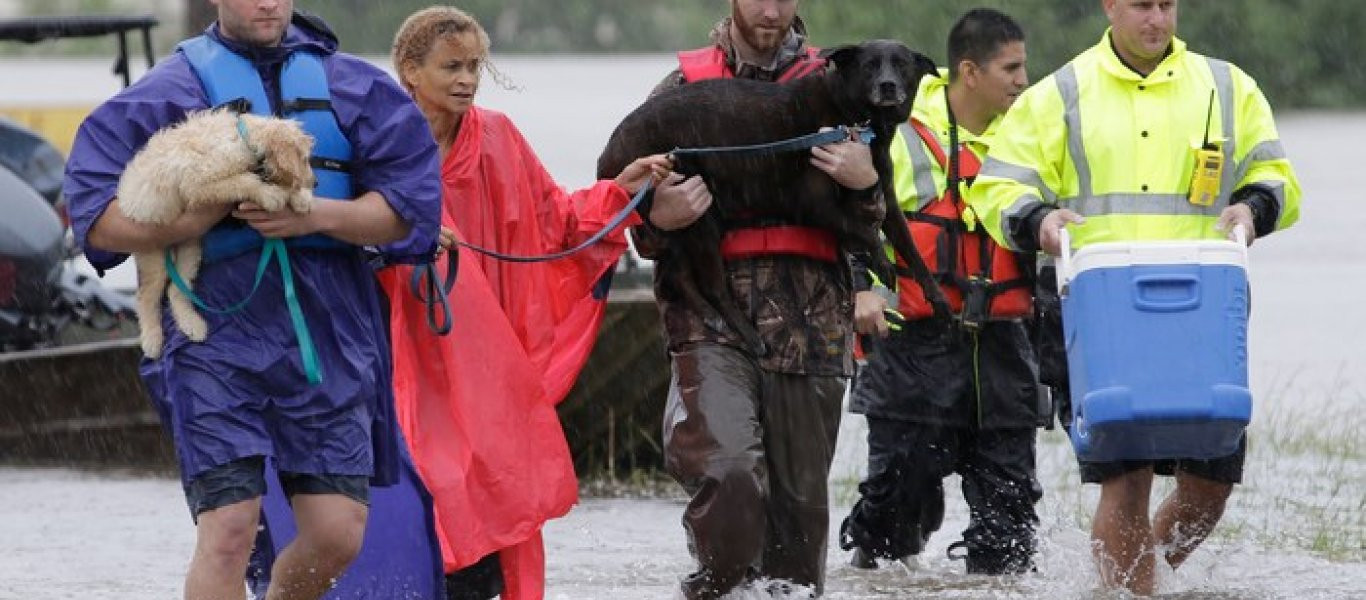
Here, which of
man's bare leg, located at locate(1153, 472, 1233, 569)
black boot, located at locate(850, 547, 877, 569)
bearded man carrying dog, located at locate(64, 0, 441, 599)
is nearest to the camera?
bearded man carrying dog, located at locate(64, 0, 441, 599)

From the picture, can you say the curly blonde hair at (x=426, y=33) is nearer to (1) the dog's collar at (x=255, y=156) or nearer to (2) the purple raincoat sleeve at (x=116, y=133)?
(2) the purple raincoat sleeve at (x=116, y=133)

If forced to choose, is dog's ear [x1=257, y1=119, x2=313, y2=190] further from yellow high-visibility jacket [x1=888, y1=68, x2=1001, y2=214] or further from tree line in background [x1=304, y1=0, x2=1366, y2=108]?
tree line in background [x1=304, y1=0, x2=1366, y2=108]

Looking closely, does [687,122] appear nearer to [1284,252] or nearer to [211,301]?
[211,301]

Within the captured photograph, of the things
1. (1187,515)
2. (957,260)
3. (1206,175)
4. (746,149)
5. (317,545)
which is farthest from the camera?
(957,260)

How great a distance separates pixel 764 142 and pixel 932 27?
3157cm

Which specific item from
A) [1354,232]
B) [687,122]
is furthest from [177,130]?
[1354,232]

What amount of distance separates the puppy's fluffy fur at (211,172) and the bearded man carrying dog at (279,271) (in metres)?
0.03

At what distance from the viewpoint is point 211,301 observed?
5848 millimetres

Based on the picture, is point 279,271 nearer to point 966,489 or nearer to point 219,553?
point 219,553

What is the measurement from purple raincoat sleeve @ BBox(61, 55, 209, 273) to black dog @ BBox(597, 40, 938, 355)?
58.0 inches

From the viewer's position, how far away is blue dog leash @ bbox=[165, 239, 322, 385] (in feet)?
19.1

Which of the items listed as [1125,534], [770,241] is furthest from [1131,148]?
[1125,534]

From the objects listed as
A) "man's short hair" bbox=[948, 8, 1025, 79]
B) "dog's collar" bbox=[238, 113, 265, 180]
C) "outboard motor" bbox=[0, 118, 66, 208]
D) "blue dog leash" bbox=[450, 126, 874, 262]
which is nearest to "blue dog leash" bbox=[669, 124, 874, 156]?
"blue dog leash" bbox=[450, 126, 874, 262]

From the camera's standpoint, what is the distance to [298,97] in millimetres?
5973
